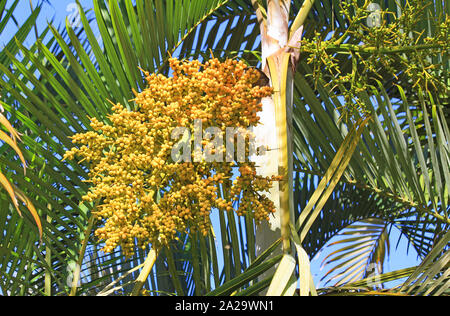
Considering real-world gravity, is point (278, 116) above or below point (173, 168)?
above

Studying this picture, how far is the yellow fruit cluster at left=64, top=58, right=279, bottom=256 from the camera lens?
1204mm

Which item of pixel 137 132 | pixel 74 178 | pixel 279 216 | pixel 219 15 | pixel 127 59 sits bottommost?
pixel 279 216

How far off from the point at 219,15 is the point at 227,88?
1579 millimetres

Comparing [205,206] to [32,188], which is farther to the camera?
[32,188]

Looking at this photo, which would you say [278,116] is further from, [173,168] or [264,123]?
[173,168]

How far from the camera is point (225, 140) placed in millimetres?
1252

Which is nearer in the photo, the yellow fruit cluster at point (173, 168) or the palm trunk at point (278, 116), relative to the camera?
the yellow fruit cluster at point (173, 168)

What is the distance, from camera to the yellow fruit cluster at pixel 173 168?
1.20m

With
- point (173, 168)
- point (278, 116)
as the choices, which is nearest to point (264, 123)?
point (278, 116)

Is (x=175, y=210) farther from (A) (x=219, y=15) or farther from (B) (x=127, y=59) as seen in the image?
(A) (x=219, y=15)

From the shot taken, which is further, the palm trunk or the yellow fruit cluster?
the palm trunk

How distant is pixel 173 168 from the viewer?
123 cm

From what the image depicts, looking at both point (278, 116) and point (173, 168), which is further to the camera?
point (278, 116)
